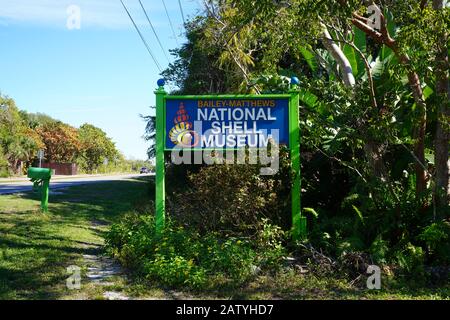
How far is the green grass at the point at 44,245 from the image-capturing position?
591cm

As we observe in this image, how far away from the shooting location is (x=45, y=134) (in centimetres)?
6588

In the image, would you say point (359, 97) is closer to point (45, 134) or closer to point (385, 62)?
point (385, 62)

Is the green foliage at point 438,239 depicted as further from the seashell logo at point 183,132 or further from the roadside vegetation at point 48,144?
the roadside vegetation at point 48,144

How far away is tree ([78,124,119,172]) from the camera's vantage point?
76.9 meters

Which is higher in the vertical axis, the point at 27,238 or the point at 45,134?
the point at 45,134

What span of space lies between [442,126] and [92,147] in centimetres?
7586

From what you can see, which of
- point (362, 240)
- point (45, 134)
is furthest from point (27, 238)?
point (45, 134)

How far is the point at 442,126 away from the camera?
7328 mm

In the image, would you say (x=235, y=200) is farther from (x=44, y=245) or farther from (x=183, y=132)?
(x=44, y=245)

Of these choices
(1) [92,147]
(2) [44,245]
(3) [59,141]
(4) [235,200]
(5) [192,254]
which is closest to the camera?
(5) [192,254]

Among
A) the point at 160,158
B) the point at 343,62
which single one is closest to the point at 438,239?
the point at 160,158

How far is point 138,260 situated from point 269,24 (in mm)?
5802

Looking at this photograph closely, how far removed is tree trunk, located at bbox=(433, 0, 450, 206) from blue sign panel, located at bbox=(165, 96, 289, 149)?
243 centimetres

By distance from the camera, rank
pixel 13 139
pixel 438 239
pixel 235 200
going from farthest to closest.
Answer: pixel 13 139 < pixel 235 200 < pixel 438 239
